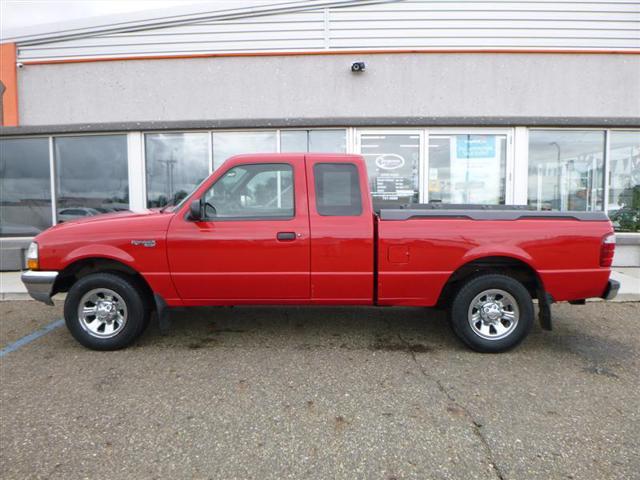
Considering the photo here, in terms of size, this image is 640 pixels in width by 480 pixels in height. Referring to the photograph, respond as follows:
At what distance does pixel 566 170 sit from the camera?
8688 mm

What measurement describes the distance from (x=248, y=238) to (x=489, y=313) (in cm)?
246

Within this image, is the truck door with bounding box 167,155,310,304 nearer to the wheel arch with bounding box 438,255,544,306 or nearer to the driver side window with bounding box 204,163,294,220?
the driver side window with bounding box 204,163,294,220

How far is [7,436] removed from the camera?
2.63m

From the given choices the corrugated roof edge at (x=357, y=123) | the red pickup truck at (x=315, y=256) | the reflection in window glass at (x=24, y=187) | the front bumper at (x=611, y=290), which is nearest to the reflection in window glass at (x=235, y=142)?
the corrugated roof edge at (x=357, y=123)

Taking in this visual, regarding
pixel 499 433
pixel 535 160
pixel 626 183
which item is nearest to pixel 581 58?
pixel 535 160

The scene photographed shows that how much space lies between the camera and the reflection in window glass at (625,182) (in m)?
8.60

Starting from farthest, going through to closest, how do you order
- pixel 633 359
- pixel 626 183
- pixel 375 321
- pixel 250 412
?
pixel 626 183 → pixel 375 321 → pixel 633 359 → pixel 250 412

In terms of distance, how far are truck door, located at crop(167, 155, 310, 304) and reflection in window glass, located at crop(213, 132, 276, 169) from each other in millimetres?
4504

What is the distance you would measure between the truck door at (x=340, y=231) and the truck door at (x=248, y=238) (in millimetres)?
103

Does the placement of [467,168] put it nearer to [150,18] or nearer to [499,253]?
[499,253]

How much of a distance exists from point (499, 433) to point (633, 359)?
222 cm

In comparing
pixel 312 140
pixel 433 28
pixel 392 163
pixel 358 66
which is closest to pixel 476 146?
pixel 392 163

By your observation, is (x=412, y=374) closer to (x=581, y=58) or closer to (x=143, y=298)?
(x=143, y=298)

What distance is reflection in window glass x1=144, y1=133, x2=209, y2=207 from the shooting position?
858 centimetres
